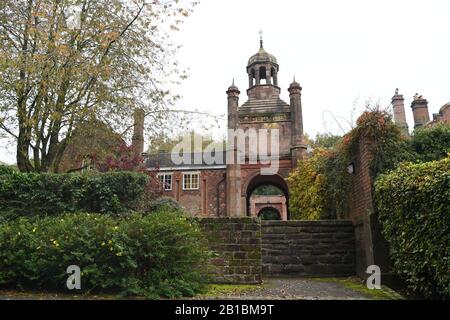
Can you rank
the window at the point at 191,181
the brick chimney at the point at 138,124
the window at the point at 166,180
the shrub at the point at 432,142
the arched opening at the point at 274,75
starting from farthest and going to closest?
1. the window at the point at 166,180
2. the window at the point at 191,181
3. the arched opening at the point at 274,75
4. the brick chimney at the point at 138,124
5. the shrub at the point at 432,142

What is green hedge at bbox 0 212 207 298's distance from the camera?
605 cm

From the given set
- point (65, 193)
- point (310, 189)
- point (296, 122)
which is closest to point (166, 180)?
point (296, 122)

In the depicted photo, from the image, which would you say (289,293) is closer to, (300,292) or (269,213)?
(300,292)

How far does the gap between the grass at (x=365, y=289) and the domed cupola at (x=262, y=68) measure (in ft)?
68.3

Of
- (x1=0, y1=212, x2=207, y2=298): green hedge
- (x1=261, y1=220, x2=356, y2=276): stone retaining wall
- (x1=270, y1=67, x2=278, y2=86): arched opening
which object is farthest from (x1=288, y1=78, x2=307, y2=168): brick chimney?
(x1=0, y1=212, x2=207, y2=298): green hedge

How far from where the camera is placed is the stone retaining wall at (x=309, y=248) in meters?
9.19

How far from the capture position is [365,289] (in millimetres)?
7000

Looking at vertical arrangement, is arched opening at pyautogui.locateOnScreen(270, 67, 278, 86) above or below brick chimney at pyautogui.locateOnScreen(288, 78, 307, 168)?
above

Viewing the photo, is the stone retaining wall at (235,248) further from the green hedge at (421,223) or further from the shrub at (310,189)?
the shrub at (310,189)

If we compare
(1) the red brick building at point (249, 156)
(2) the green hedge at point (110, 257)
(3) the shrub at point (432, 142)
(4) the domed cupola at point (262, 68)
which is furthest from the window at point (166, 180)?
(3) the shrub at point (432, 142)

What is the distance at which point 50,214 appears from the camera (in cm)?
1012

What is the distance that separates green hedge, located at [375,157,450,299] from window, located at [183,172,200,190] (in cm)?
2203

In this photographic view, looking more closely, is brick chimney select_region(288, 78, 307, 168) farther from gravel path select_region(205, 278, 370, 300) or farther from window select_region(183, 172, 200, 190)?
gravel path select_region(205, 278, 370, 300)
